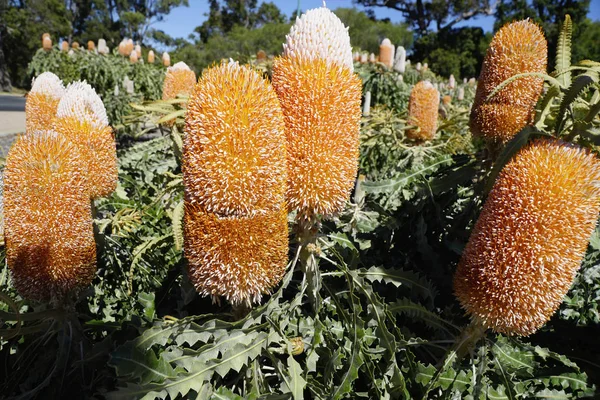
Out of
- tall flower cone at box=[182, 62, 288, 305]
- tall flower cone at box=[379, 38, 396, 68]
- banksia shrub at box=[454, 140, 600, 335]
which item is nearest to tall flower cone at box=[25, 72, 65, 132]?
tall flower cone at box=[182, 62, 288, 305]

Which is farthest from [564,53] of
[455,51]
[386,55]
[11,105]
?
[455,51]

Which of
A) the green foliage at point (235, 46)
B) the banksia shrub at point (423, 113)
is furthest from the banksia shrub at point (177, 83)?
the green foliage at point (235, 46)

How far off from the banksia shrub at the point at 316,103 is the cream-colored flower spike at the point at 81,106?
0.90m

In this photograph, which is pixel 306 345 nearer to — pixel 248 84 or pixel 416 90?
pixel 248 84

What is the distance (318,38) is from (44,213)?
872mm

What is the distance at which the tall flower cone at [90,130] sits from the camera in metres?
1.53

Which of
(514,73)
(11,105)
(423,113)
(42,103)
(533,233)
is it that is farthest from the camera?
(11,105)

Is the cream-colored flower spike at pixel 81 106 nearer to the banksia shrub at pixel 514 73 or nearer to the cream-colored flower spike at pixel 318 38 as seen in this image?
the cream-colored flower spike at pixel 318 38

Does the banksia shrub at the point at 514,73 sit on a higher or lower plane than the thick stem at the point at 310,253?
higher

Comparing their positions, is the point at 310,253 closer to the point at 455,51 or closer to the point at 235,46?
the point at 235,46

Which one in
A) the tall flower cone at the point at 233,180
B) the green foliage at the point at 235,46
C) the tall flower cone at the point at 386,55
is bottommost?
the tall flower cone at the point at 233,180

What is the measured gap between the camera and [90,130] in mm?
1564

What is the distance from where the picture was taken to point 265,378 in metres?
1.24

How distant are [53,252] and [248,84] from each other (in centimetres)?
76
